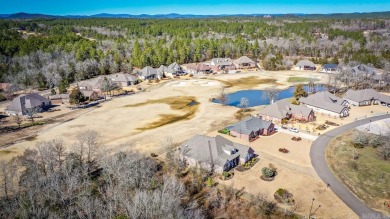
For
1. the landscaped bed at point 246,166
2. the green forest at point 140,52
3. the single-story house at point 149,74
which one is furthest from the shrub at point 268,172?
the green forest at point 140,52

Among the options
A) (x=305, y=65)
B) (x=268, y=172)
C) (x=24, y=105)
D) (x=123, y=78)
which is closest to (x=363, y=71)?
(x=305, y=65)

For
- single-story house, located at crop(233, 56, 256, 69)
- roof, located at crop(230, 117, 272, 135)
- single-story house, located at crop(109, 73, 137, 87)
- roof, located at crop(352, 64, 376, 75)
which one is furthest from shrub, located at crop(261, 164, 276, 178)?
single-story house, located at crop(233, 56, 256, 69)

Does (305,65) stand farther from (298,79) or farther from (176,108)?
(176,108)

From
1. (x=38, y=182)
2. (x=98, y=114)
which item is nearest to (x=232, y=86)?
(x=98, y=114)

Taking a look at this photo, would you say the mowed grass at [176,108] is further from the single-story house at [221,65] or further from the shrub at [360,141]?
the single-story house at [221,65]

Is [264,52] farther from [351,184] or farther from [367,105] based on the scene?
[351,184]
